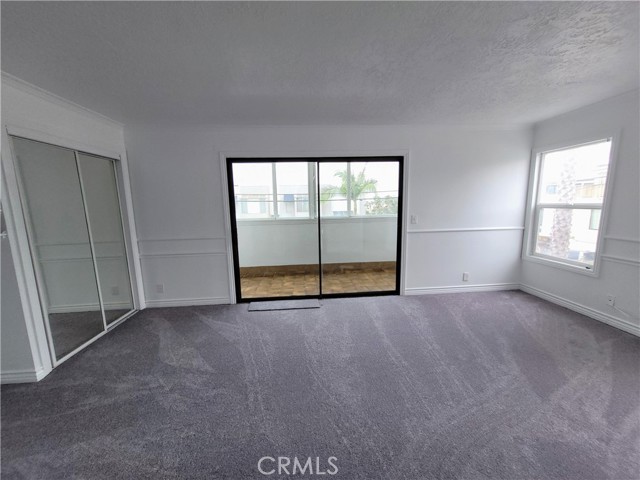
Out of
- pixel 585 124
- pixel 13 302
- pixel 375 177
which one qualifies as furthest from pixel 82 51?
pixel 585 124

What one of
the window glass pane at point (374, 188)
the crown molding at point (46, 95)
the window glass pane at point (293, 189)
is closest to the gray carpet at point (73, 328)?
the crown molding at point (46, 95)

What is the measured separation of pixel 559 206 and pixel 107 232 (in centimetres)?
544

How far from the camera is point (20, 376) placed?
1.96m

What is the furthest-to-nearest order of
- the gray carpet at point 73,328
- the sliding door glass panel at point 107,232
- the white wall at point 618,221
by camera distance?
the sliding door glass panel at point 107,232
the white wall at point 618,221
the gray carpet at point 73,328

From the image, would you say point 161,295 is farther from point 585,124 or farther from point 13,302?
point 585,124

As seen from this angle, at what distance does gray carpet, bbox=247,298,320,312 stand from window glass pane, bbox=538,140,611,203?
3.39 meters

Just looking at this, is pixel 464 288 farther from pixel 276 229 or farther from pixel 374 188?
pixel 276 229

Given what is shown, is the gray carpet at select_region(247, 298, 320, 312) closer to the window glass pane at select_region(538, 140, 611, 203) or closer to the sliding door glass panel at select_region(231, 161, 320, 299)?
the sliding door glass panel at select_region(231, 161, 320, 299)

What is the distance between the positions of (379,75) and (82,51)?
1.93 meters

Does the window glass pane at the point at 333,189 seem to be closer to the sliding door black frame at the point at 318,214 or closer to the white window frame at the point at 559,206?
the sliding door black frame at the point at 318,214

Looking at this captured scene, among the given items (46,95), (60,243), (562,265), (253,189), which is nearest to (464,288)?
(562,265)

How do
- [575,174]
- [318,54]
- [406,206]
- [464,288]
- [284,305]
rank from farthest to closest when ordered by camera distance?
[464,288], [406,206], [284,305], [575,174], [318,54]

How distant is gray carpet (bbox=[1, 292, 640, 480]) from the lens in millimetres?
1341

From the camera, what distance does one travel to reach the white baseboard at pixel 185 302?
133 inches
